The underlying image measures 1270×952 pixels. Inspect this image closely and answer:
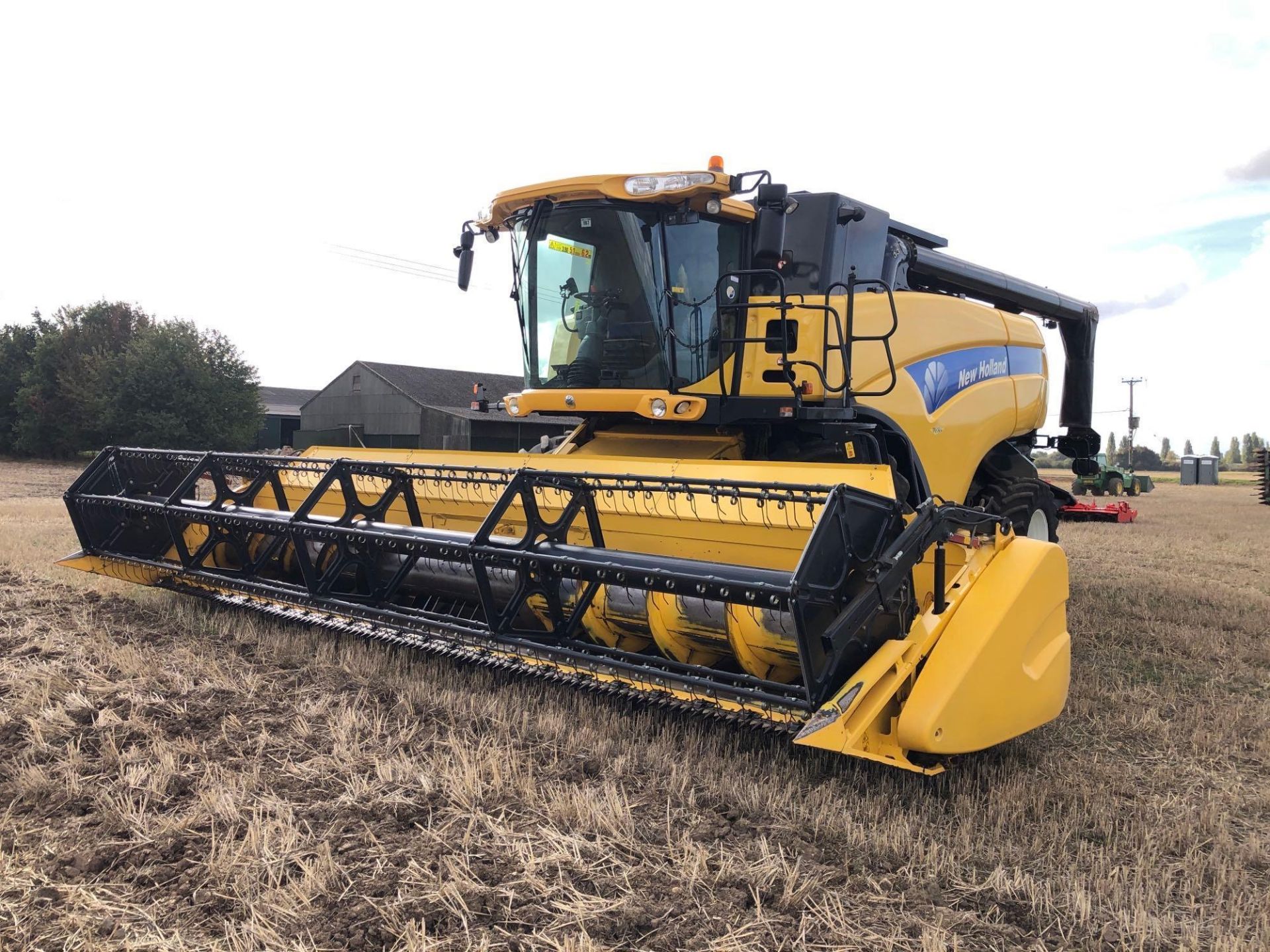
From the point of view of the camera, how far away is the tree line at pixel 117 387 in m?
29.6

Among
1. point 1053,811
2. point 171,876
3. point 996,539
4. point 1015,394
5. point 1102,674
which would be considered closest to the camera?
point 171,876

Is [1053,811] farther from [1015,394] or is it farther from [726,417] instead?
[1015,394]

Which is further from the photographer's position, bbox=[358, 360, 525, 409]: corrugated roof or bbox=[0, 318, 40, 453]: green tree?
bbox=[0, 318, 40, 453]: green tree

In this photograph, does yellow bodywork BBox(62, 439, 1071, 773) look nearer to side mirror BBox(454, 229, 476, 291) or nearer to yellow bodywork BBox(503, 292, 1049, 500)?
yellow bodywork BBox(503, 292, 1049, 500)

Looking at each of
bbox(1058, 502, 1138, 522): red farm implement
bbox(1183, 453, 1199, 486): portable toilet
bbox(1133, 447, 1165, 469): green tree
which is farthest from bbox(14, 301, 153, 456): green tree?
bbox(1133, 447, 1165, 469): green tree

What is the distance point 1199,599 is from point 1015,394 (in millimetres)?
2011

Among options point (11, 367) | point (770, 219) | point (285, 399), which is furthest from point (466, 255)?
point (285, 399)

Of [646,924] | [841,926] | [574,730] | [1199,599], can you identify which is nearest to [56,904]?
[646,924]

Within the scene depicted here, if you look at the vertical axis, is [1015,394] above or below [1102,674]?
above

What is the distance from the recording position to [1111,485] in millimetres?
23219

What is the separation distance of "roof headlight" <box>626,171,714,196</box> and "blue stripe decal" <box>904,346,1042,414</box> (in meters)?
1.68

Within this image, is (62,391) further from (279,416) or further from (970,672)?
(970,672)

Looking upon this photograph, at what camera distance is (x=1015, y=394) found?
6.38 metres

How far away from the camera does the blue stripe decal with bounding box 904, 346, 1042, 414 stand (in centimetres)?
525
